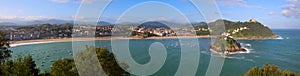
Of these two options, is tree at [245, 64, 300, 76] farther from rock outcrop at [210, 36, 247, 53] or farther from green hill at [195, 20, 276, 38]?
green hill at [195, 20, 276, 38]

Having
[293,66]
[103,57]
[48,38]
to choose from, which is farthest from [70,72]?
[48,38]

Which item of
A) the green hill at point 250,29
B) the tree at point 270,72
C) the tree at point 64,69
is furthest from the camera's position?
the green hill at point 250,29

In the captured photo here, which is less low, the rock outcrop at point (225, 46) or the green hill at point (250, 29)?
the green hill at point (250, 29)

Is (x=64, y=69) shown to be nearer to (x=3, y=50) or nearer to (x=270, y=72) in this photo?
(x=3, y=50)

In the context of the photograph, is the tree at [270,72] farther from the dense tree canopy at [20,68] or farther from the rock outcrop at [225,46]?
the rock outcrop at [225,46]

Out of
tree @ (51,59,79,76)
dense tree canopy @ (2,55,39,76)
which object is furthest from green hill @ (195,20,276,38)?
dense tree canopy @ (2,55,39,76)

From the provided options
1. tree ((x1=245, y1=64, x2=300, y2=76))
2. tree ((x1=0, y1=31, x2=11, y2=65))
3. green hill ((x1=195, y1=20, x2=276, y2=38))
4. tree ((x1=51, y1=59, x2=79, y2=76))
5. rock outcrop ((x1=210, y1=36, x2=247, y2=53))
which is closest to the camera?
tree ((x1=51, y1=59, x2=79, y2=76))

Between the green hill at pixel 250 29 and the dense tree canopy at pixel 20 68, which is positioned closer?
the dense tree canopy at pixel 20 68

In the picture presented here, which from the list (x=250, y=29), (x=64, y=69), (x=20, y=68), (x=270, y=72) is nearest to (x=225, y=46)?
(x=250, y=29)

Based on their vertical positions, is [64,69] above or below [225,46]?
above

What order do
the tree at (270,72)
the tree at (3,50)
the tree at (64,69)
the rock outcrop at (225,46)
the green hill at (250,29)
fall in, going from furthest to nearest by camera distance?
the green hill at (250,29) → the rock outcrop at (225,46) → the tree at (270,72) → the tree at (3,50) → the tree at (64,69)

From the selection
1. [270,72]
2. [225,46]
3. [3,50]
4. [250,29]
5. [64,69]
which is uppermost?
[3,50]

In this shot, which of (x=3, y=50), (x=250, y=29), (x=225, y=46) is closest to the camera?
(x=3, y=50)

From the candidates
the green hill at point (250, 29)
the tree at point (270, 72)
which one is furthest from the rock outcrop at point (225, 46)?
the tree at point (270, 72)
